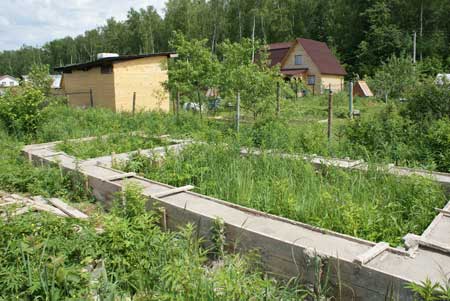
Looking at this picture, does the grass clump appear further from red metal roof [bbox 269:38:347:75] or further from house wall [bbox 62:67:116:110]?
red metal roof [bbox 269:38:347:75]

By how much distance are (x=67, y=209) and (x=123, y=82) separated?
578 inches

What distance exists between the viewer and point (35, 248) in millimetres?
Result: 2803

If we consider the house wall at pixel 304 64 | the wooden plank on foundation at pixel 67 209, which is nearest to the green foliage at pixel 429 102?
the wooden plank on foundation at pixel 67 209

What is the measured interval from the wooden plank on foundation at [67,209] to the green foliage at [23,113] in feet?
17.9

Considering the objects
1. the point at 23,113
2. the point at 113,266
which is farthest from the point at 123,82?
the point at 113,266

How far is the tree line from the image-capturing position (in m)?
37.3

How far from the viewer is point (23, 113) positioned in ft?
31.8

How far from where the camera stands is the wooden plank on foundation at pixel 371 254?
271 centimetres

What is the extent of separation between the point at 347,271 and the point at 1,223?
2696mm

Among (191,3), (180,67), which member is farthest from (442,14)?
(180,67)

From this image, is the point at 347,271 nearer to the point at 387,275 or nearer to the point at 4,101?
the point at 387,275

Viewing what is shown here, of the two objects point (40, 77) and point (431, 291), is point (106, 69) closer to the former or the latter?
point (40, 77)

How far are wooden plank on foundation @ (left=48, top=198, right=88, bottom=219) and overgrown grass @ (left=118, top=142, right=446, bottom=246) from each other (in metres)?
1.27

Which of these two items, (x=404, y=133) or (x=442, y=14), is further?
(x=442, y=14)
